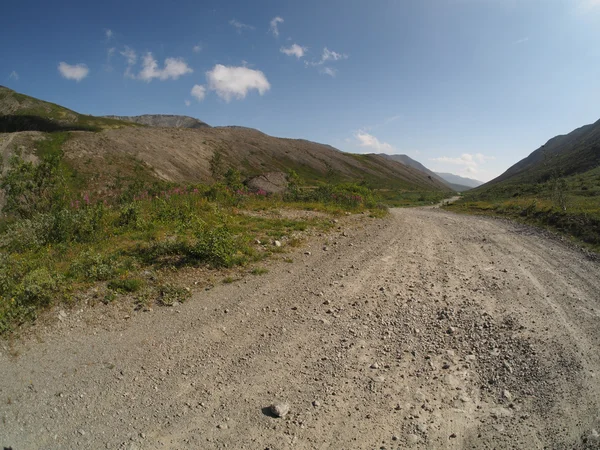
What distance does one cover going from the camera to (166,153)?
64875 mm

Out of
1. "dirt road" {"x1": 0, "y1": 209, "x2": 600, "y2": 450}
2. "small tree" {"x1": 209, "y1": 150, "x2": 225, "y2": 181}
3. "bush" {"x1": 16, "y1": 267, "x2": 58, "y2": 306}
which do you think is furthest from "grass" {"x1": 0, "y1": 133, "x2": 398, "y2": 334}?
"small tree" {"x1": 209, "y1": 150, "x2": 225, "y2": 181}

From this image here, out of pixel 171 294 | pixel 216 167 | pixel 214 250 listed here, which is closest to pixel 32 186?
pixel 214 250

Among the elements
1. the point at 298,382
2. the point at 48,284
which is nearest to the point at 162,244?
the point at 48,284

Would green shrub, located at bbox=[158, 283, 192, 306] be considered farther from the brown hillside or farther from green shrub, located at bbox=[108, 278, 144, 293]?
the brown hillside

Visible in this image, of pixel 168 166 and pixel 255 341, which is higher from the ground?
pixel 168 166

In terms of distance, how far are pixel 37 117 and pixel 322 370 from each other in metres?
159

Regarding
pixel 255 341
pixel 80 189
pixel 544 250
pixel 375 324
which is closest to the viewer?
pixel 255 341

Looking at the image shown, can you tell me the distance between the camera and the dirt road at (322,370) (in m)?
3.60

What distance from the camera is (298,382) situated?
439 centimetres

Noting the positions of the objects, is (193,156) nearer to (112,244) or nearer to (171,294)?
(112,244)

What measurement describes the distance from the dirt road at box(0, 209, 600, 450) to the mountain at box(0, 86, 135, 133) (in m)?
138

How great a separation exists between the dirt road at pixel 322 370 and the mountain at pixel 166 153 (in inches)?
1670

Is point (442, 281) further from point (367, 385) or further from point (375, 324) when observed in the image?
point (367, 385)

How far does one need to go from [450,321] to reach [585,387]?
2002 mm
